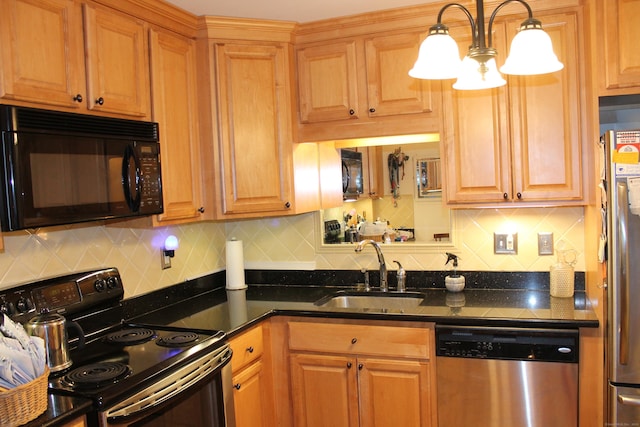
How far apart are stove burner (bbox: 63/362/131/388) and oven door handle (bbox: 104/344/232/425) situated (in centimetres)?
10

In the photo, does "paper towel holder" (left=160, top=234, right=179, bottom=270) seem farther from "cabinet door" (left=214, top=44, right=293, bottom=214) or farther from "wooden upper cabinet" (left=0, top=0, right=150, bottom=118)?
"wooden upper cabinet" (left=0, top=0, right=150, bottom=118)

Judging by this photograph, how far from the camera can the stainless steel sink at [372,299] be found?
9.83 feet

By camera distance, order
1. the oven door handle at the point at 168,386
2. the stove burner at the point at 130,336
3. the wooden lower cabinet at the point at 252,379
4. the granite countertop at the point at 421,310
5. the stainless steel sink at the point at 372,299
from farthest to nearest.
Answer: the stainless steel sink at the point at 372,299, the wooden lower cabinet at the point at 252,379, the granite countertop at the point at 421,310, the stove burner at the point at 130,336, the oven door handle at the point at 168,386

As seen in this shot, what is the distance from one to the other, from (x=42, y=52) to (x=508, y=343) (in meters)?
2.19

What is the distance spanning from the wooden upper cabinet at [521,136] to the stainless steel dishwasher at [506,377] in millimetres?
678

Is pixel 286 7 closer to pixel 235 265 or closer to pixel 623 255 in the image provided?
pixel 235 265

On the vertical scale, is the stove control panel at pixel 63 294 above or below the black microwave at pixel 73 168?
below

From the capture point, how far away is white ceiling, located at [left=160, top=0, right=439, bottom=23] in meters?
2.56

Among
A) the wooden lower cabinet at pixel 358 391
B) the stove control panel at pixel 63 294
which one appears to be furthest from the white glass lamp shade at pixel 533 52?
the stove control panel at pixel 63 294

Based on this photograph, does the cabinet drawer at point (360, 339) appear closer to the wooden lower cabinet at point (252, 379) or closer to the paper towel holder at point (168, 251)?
the wooden lower cabinet at point (252, 379)

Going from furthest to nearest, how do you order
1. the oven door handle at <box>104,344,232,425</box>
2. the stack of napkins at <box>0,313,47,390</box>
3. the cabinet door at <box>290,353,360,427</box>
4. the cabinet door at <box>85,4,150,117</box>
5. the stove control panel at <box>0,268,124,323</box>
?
1. the cabinet door at <box>290,353,360,427</box>
2. the cabinet door at <box>85,4,150,117</box>
3. the stove control panel at <box>0,268,124,323</box>
4. the oven door handle at <box>104,344,232,425</box>
5. the stack of napkins at <box>0,313,47,390</box>

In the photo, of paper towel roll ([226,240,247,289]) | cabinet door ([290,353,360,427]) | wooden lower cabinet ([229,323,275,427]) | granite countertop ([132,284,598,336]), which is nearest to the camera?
granite countertop ([132,284,598,336])

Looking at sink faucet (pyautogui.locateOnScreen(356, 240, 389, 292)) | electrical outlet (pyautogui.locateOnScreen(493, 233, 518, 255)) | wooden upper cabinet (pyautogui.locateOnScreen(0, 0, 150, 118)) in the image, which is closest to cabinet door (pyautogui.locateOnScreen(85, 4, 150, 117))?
wooden upper cabinet (pyautogui.locateOnScreen(0, 0, 150, 118))

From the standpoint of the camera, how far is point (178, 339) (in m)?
2.25
